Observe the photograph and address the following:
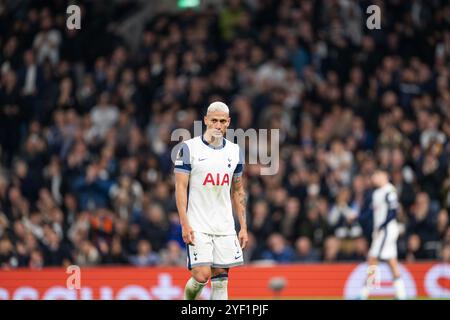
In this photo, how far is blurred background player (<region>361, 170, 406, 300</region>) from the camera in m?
17.5

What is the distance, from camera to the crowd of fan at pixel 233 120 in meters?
19.2

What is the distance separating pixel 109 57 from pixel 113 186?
3.77 m

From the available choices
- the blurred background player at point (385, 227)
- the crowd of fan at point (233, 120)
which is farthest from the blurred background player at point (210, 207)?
the crowd of fan at point (233, 120)

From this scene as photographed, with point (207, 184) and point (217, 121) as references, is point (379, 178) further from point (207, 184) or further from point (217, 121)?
point (217, 121)

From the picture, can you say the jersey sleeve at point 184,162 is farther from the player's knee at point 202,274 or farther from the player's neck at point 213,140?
the player's knee at point 202,274

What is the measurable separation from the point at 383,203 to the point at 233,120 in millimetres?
4214

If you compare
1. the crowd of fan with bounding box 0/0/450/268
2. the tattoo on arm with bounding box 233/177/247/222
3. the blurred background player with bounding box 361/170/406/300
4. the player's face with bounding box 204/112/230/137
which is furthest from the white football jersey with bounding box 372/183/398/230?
the player's face with bounding box 204/112/230/137

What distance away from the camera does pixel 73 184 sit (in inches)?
800

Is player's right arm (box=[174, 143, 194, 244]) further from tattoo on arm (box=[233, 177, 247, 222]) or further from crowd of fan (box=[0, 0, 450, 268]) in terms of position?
crowd of fan (box=[0, 0, 450, 268])

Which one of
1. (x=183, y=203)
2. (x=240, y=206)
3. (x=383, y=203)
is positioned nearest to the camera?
(x=183, y=203)

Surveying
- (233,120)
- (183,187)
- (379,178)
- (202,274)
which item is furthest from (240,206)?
(233,120)

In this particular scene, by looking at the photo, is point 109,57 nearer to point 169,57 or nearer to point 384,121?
point 169,57

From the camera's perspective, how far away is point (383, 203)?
17.7 metres

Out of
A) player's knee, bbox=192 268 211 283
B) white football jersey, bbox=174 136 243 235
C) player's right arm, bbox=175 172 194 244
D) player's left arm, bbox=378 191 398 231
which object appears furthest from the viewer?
player's left arm, bbox=378 191 398 231
